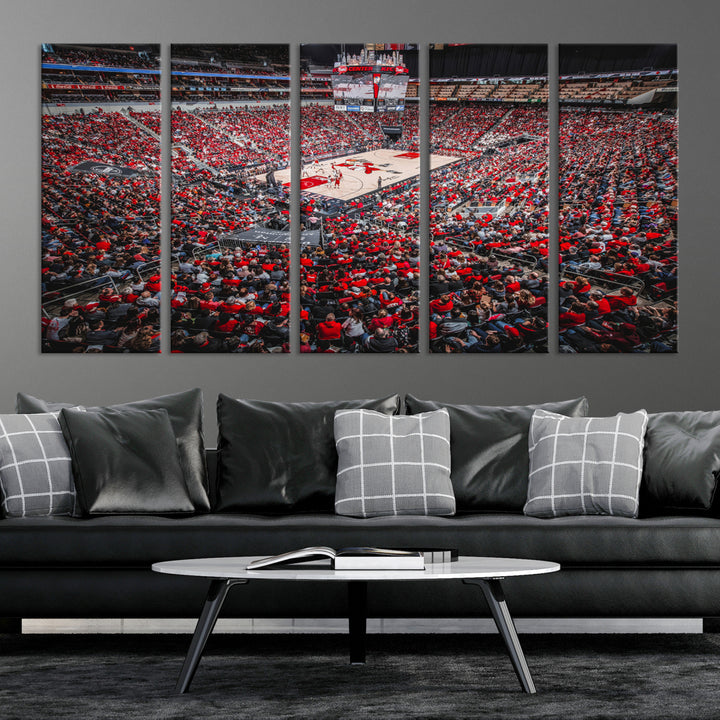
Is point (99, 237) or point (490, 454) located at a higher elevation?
point (99, 237)

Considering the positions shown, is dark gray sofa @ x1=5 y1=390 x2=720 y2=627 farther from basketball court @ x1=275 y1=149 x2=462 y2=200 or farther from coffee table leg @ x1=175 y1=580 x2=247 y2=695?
basketball court @ x1=275 y1=149 x2=462 y2=200

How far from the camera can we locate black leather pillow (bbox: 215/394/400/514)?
3.94 m

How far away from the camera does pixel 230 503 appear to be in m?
3.93

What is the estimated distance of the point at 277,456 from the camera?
3992 millimetres

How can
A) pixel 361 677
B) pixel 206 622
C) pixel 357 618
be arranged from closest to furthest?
pixel 206 622
pixel 361 677
pixel 357 618

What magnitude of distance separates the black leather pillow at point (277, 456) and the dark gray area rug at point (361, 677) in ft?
1.95

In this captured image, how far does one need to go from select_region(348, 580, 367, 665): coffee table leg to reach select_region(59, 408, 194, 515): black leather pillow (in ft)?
3.44

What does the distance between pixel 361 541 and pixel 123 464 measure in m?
0.98

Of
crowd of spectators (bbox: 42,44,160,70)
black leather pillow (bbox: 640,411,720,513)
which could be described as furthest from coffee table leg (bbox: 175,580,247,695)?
crowd of spectators (bbox: 42,44,160,70)

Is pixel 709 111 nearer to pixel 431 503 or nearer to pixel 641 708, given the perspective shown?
pixel 431 503

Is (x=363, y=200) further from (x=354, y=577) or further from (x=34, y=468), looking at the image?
(x=354, y=577)

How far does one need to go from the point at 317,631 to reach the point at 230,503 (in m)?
0.61

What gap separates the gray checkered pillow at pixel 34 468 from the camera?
12.0 ft

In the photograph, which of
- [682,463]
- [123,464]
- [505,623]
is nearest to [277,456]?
[123,464]
